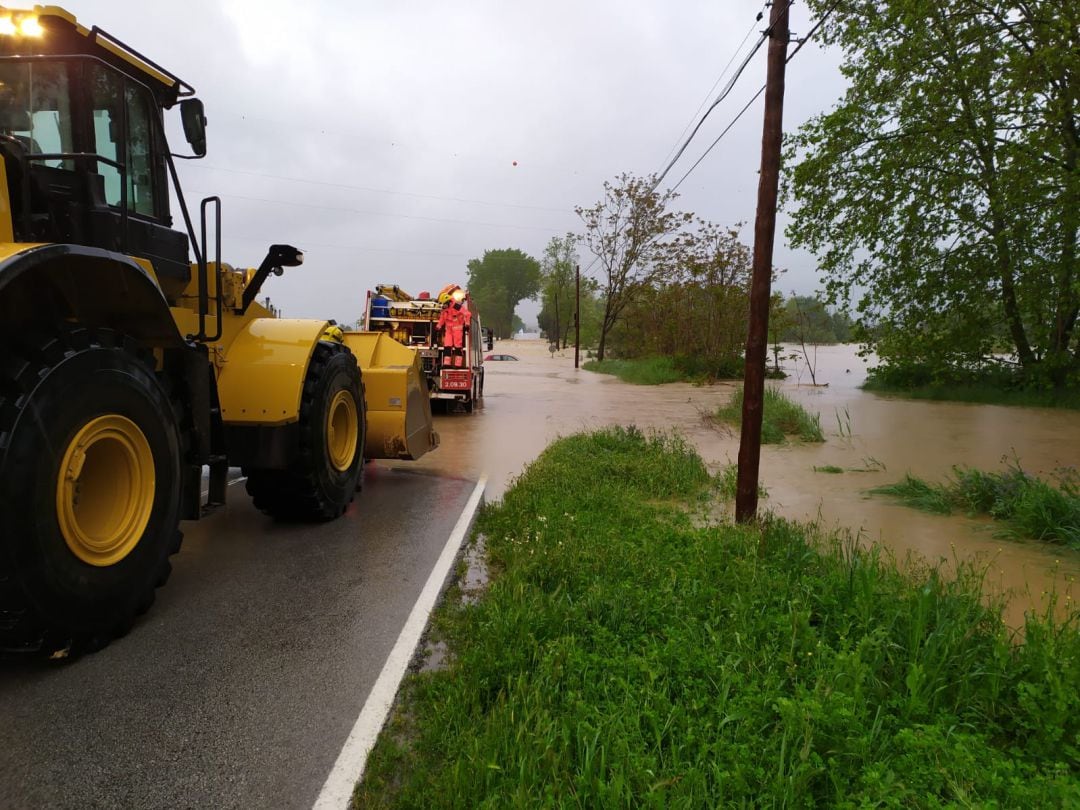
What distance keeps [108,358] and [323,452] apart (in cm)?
249

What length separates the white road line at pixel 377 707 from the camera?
2.57 meters

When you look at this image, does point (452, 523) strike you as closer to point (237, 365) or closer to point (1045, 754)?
point (237, 365)

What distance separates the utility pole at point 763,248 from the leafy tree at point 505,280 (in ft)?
337

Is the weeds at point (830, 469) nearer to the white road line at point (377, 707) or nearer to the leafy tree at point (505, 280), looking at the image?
the white road line at point (377, 707)

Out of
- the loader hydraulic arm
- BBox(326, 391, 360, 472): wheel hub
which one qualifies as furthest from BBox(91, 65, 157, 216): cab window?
BBox(326, 391, 360, 472): wheel hub

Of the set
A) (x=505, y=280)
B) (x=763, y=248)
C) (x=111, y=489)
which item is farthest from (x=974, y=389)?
(x=505, y=280)

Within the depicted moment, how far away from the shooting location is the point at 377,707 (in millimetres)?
3131

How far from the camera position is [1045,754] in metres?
2.68

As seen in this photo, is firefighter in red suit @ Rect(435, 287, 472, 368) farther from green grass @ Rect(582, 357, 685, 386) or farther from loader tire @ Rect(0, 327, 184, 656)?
green grass @ Rect(582, 357, 685, 386)

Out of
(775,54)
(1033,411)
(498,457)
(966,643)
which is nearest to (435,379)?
(498,457)

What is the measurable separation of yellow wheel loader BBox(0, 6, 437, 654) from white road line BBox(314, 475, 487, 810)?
4.57 feet

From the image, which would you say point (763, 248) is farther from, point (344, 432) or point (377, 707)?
point (377, 707)

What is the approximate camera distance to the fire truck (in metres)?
14.5

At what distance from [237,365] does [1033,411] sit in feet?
60.8
